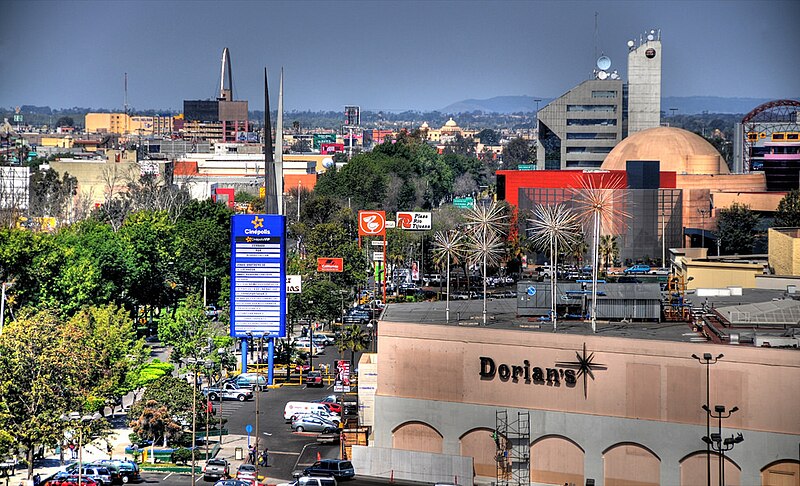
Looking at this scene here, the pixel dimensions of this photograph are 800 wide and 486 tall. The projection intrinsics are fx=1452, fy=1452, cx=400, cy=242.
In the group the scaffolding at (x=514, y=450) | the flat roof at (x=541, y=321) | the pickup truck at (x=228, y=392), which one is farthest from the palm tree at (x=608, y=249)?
the scaffolding at (x=514, y=450)

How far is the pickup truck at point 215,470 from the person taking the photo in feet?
184

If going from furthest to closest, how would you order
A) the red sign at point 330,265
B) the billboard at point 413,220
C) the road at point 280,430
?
1. the billboard at point 413,220
2. the red sign at point 330,265
3. the road at point 280,430

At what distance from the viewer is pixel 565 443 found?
181 ft

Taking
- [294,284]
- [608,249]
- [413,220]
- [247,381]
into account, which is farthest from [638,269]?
[247,381]

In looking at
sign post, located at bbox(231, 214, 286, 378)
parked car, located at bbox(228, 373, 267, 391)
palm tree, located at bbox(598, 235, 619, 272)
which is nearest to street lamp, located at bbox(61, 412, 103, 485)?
parked car, located at bbox(228, 373, 267, 391)

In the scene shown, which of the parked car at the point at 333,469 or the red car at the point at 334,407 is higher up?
the red car at the point at 334,407

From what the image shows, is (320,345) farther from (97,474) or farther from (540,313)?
(97,474)

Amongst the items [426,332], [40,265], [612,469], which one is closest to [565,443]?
[612,469]

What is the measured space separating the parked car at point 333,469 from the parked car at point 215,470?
3067 millimetres

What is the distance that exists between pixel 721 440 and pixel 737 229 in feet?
239

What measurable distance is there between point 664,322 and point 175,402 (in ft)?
68.7

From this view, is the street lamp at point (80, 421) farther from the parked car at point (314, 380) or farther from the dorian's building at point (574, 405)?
the parked car at point (314, 380)

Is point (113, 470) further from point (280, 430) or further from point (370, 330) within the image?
point (370, 330)

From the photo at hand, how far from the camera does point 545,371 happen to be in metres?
55.8
